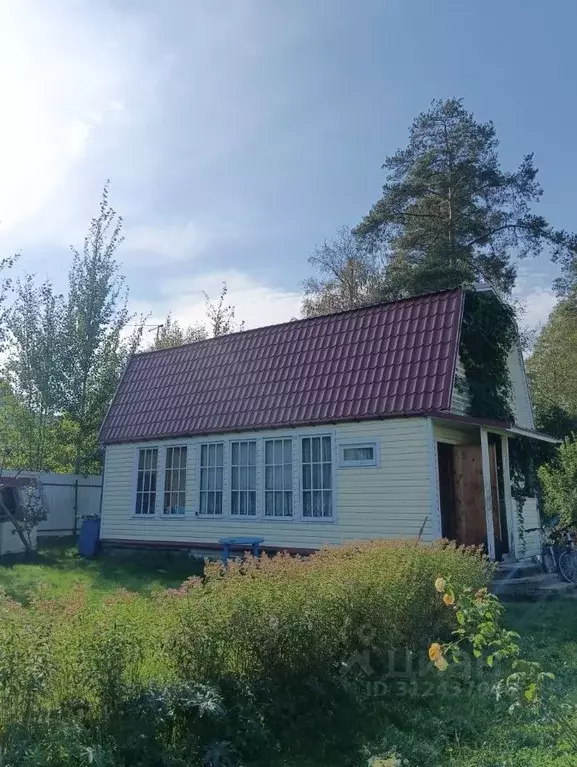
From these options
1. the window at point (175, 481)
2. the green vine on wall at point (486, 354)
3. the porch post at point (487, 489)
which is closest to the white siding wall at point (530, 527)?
the porch post at point (487, 489)

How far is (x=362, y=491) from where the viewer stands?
37.9ft

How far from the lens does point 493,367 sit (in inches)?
505

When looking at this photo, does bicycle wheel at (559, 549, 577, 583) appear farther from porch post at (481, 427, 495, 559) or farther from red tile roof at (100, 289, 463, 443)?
red tile roof at (100, 289, 463, 443)

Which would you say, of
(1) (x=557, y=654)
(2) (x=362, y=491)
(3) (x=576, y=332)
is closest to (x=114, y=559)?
(2) (x=362, y=491)

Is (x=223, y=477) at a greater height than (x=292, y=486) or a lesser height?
greater

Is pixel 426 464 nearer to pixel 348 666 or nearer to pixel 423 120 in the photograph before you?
pixel 348 666

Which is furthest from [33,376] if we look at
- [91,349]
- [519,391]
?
[519,391]

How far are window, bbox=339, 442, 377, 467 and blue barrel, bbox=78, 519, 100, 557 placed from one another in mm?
7422

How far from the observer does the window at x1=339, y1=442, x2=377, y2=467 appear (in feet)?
37.8

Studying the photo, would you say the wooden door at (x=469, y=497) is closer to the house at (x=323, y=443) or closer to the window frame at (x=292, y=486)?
the house at (x=323, y=443)

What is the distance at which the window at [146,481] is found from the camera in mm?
15367

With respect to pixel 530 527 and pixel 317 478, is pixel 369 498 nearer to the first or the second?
pixel 317 478

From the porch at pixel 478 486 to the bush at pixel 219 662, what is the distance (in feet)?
19.6

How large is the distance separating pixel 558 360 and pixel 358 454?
22.5m
